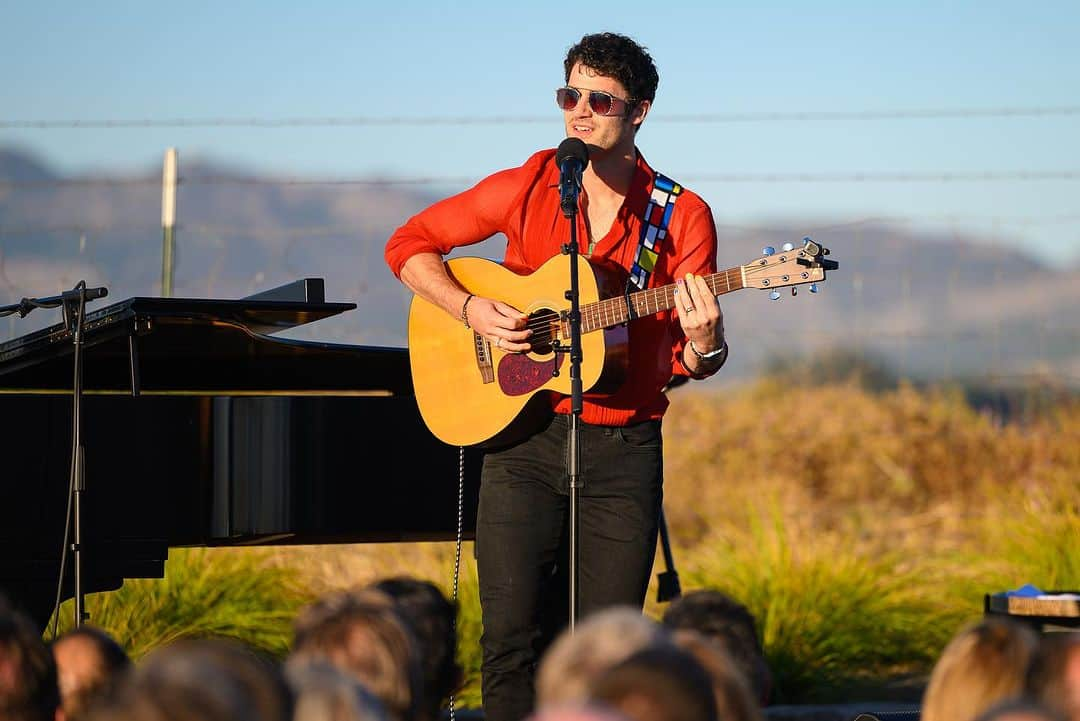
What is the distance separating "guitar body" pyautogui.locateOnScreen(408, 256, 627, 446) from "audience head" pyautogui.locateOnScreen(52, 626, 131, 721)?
1.91 m

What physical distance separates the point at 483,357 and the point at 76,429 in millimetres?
1311

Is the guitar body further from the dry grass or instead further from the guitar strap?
the dry grass

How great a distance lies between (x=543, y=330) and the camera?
16.3 feet

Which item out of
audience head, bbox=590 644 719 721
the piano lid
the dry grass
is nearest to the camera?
audience head, bbox=590 644 719 721

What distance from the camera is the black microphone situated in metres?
4.45

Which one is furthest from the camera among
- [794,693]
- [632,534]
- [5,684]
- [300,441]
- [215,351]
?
[794,693]

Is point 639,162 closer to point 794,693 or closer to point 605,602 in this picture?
point 605,602

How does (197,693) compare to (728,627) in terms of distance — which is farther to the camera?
(728,627)

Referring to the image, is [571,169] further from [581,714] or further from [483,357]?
[581,714]

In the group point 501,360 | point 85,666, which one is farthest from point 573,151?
point 85,666

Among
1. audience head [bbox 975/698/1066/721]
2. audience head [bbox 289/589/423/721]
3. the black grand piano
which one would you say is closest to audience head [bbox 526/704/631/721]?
audience head [bbox 975/698/1066/721]

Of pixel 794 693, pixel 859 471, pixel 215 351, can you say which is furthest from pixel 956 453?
pixel 215 351

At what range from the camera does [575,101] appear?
475 centimetres

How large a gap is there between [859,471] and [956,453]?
2.39 ft
